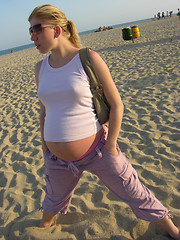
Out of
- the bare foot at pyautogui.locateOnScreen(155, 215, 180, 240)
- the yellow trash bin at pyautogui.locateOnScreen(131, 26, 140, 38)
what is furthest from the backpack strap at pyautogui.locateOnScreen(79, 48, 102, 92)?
the yellow trash bin at pyautogui.locateOnScreen(131, 26, 140, 38)

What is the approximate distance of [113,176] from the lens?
4.67 ft

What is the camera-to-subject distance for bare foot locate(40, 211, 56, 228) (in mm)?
1849

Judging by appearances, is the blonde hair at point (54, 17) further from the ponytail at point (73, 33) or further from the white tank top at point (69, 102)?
the white tank top at point (69, 102)

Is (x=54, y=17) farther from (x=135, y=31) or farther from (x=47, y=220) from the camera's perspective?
(x=135, y=31)

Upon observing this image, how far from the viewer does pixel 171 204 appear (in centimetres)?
205

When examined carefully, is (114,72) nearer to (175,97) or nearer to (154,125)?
(175,97)

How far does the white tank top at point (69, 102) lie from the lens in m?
1.28

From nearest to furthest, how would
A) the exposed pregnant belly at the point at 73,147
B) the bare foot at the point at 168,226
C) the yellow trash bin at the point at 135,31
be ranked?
the exposed pregnant belly at the point at 73,147 → the bare foot at the point at 168,226 → the yellow trash bin at the point at 135,31

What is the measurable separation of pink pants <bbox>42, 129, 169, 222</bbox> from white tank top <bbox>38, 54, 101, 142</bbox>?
191 millimetres

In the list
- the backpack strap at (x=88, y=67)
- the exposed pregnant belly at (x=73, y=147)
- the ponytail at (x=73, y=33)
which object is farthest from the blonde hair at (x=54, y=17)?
the exposed pregnant belly at (x=73, y=147)

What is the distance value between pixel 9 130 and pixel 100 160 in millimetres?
3455

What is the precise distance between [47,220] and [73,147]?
0.94 metres

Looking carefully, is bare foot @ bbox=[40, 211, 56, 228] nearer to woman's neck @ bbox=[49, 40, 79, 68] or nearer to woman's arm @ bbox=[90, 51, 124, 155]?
woman's arm @ bbox=[90, 51, 124, 155]

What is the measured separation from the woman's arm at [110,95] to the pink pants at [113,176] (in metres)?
0.09
